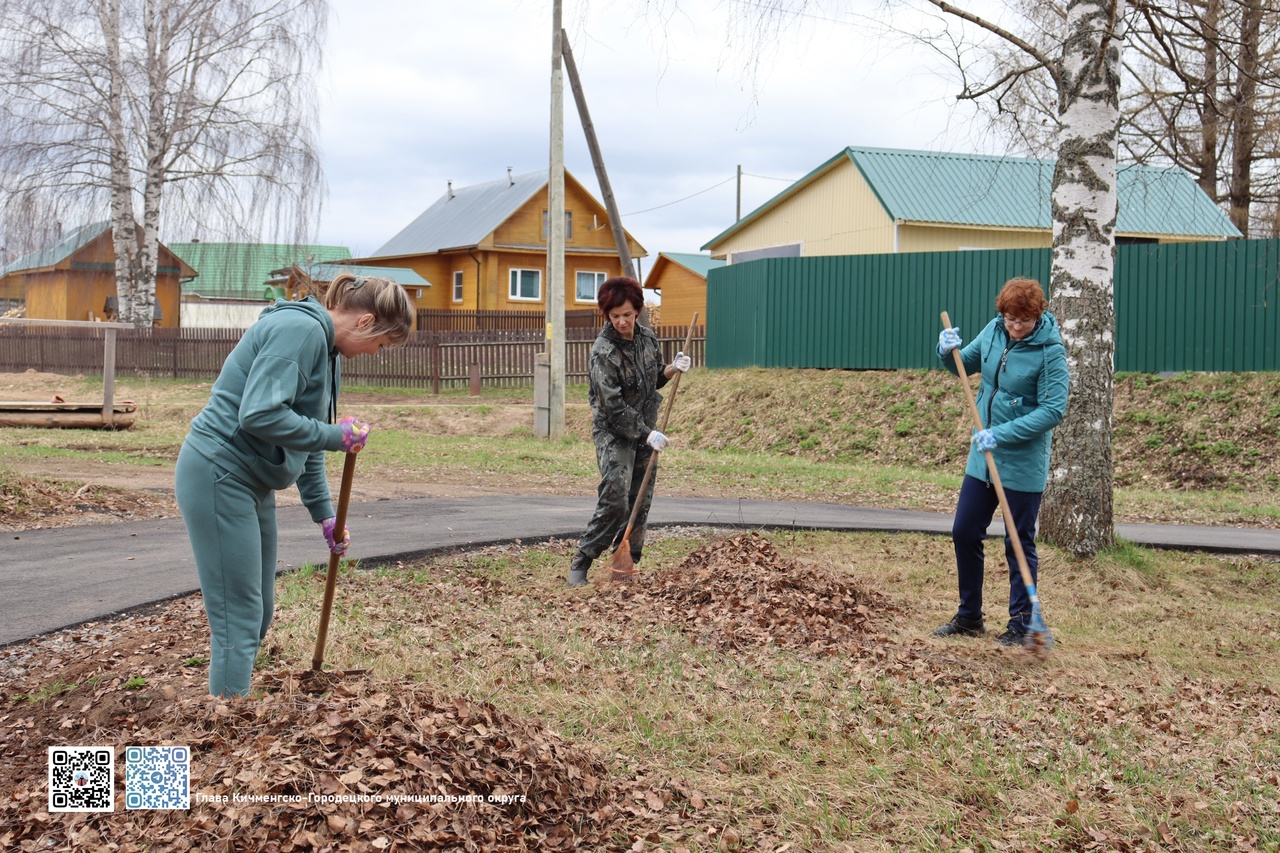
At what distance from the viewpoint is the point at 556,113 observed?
1764cm

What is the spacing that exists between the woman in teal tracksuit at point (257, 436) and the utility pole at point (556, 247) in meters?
13.7

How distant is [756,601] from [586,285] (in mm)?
→ 37222

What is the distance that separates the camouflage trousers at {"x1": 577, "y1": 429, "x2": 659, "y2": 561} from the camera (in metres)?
6.93

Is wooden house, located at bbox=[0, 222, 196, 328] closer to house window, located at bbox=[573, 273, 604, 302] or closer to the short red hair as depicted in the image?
house window, located at bbox=[573, 273, 604, 302]

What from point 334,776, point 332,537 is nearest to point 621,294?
point 332,537

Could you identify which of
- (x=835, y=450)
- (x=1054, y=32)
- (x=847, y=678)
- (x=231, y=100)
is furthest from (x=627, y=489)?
(x=231, y=100)

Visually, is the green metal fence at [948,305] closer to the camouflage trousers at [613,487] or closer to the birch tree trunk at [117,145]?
the camouflage trousers at [613,487]

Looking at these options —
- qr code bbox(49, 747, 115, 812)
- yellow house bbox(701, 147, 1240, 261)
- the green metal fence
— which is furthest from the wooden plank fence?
qr code bbox(49, 747, 115, 812)

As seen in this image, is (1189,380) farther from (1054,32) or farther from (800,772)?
(800,772)

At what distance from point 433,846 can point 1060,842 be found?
6.18ft

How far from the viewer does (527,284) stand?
136 feet

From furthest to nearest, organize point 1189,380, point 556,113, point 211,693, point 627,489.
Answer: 1. point 556,113
2. point 1189,380
3. point 627,489
4. point 211,693

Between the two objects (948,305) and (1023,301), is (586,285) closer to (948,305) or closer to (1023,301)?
(948,305)

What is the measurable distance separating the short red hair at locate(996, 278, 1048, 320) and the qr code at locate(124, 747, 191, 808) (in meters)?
4.44
